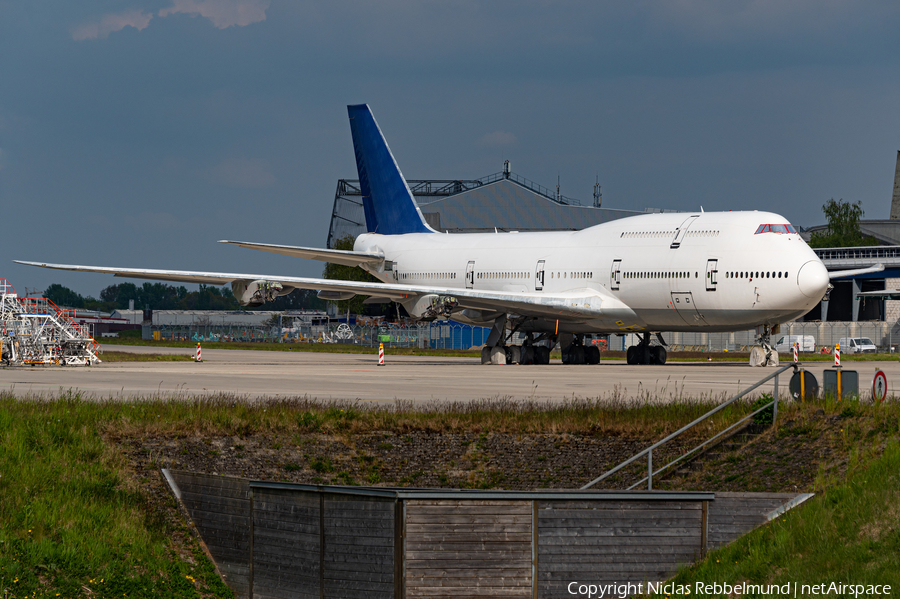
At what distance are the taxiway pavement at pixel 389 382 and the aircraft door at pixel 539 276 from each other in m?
6.11

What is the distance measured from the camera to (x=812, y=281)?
31641 millimetres

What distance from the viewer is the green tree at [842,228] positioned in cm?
11319

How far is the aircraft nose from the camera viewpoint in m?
31.7

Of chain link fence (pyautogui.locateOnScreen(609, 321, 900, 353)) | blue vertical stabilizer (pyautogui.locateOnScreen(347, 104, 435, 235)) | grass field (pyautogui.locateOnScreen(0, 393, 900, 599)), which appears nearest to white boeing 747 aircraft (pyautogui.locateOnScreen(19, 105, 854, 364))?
blue vertical stabilizer (pyautogui.locateOnScreen(347, 104, 435, 235))

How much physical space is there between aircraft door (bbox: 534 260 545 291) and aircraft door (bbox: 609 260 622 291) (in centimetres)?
355

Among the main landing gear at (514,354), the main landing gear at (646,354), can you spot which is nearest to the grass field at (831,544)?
the main landing gear at (514,354)

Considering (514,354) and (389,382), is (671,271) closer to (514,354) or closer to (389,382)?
(514,354)

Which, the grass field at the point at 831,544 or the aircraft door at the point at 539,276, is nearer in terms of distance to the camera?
the grass field at the point at 831,544

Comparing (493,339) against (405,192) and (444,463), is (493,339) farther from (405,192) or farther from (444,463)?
(444,463)

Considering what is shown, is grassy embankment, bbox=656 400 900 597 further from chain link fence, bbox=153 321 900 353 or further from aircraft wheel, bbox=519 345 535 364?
chain link fence, bbox=153 321 900 353

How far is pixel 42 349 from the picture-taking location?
36.9m

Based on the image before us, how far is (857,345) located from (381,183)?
35067mm

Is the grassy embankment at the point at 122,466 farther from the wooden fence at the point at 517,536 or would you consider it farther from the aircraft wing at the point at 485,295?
the aircraft wing at the point at 485,295

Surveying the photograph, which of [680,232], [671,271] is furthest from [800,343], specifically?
[671,271]
